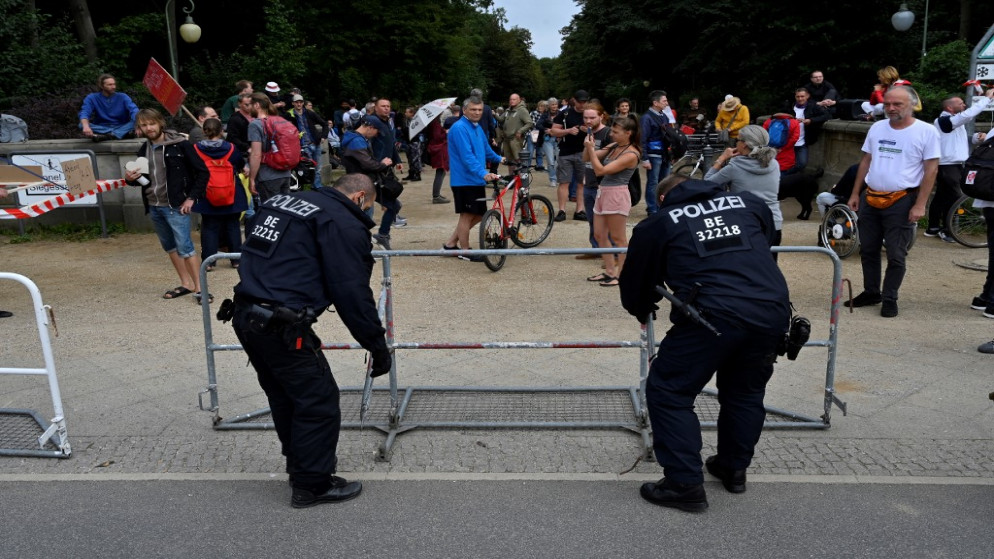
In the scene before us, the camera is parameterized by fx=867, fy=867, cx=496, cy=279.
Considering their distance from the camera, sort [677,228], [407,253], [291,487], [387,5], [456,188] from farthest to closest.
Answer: [387,5]
[456,188]
[407,253]
[291,487]
[677,228]

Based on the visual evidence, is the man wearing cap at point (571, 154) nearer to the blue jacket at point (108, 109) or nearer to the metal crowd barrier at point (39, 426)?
the blue jacket at point (108, 109)

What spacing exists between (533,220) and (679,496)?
657cm

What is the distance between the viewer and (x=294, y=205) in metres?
4.17

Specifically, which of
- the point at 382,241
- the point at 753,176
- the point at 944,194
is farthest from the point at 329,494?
the point at 944,194

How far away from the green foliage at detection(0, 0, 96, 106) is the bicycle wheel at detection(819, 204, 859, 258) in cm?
1338

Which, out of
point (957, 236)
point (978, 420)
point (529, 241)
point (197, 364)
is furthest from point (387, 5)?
point (978, 420)

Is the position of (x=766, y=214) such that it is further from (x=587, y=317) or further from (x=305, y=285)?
(x=587, y=317)

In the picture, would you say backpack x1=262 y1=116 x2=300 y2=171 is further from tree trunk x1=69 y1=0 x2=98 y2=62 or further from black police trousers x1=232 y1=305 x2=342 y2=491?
tree trunk x1=69 y1=0 x2=98 y2=62

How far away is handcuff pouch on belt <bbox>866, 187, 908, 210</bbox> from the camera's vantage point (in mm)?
7285

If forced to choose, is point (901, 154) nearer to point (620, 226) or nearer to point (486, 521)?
point (620, 226)

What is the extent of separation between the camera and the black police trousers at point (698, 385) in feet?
13.2

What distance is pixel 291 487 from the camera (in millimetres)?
4531

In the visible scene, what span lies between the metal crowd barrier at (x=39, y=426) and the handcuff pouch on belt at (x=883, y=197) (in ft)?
20.9

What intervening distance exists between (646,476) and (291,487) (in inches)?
74.0
